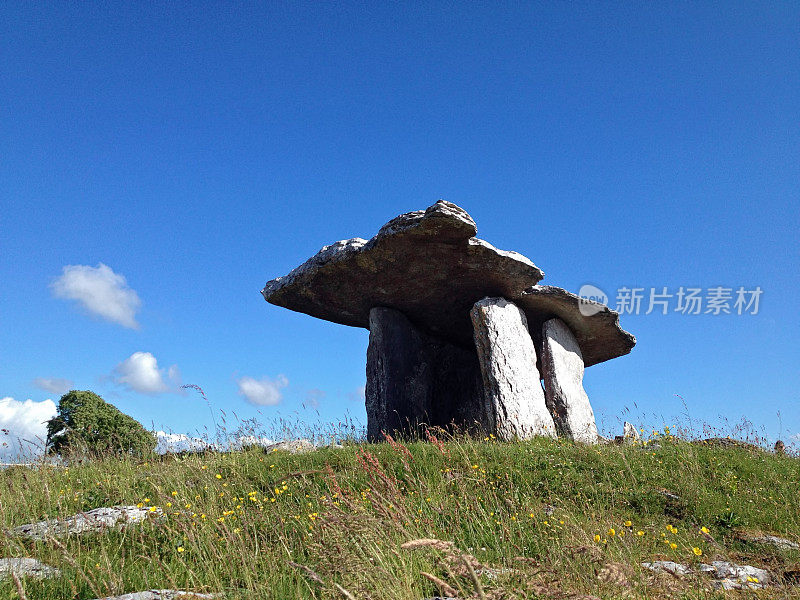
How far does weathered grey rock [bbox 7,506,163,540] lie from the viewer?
5.30 metres

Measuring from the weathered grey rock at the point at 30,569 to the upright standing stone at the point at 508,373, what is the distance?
26.1 ft

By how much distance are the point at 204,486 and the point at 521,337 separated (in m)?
7.46

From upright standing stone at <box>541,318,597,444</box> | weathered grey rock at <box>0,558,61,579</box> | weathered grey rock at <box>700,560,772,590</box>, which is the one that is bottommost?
weathered grey rock at <box>700,560,772,590</box>

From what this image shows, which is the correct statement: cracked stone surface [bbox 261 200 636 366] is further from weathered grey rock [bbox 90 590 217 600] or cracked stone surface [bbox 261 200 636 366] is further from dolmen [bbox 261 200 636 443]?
weathered grey rock [bbox 90 590 217 600]

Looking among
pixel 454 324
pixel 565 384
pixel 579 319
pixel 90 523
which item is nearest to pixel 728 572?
pixel 90 523

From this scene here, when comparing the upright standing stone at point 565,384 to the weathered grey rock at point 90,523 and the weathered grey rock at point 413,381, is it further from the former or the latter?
the weathered grey rock at point 90,523

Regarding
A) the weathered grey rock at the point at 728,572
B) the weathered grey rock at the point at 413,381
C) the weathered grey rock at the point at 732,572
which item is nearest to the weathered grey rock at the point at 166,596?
the weathered grey rock at the point at 728,572

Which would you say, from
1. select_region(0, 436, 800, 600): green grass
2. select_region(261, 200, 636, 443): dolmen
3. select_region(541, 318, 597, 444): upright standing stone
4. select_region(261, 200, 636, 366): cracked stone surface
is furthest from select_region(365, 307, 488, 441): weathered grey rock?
select_region(0, 436, 800, 600): green grass

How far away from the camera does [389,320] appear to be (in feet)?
42.4

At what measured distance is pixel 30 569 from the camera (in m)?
4.51

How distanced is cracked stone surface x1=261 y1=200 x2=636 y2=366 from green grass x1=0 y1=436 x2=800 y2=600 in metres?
3.64

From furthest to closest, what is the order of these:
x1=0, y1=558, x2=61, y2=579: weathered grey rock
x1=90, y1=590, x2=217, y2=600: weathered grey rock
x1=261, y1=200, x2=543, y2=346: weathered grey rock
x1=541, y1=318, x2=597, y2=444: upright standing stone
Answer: x1=541, y1=318, x2=597, y2=444: upright standing stone → x1=261, y1=200, x2=543, y2=346: weathered grey rock → x1=0, y1=558, x2=61, y2=579: weathered grey rock → x1=90, y1=590, x2=217, y2=600: weathered grey rock

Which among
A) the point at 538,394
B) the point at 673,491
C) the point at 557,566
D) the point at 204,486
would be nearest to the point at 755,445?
the point at 538,394

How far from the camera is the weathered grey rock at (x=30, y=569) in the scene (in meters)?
4.34
